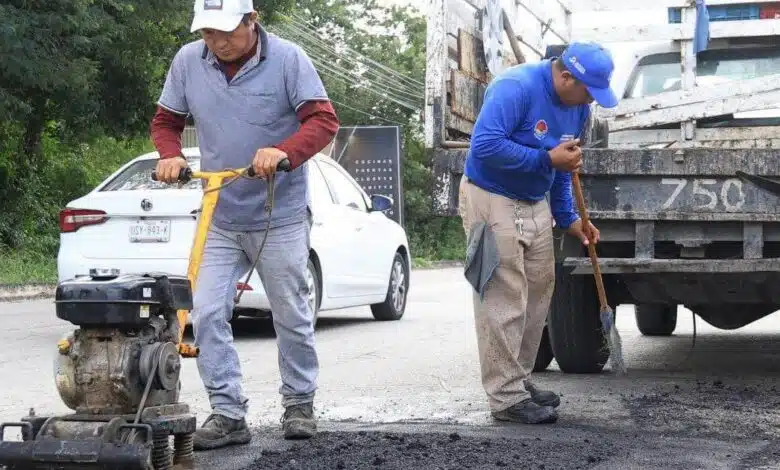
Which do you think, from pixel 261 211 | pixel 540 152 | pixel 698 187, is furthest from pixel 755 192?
pixel 261 211

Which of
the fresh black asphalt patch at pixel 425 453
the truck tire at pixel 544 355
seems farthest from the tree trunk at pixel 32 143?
the fresh black asphalt patch at pixel 425 453

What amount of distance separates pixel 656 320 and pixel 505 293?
18.1 feet

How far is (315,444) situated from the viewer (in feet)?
19.2

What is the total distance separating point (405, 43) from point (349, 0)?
260cm

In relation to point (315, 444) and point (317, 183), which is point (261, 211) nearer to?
point (315, 444)

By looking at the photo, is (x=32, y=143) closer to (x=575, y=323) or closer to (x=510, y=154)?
(x=575, y=323)

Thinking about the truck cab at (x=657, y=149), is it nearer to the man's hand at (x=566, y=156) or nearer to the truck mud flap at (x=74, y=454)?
the man's hand at (x=566, y=156)

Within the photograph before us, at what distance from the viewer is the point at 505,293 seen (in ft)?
22.5

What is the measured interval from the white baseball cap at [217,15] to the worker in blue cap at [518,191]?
4.99ft

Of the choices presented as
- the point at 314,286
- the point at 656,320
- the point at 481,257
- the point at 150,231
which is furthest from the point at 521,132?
the point at 656,320

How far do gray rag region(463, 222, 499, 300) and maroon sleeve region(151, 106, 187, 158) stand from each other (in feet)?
5.13

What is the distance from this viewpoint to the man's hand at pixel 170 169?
561 centimetres

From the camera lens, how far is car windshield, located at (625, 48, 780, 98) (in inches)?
369

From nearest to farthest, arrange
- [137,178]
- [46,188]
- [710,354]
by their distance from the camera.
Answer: [710,354]
[137,178]
[46,188]
